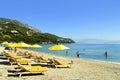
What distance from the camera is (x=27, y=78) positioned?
14.1 meters

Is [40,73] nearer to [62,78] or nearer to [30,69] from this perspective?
[30,69]

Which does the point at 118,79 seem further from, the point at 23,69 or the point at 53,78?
the point at 23,69

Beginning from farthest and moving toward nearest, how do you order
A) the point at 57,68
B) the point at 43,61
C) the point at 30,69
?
the point at 43,61, the point at 57,68, the point at 30,69

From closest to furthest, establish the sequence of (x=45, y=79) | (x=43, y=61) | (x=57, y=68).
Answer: (x=45, y=79)
(x=57, y=68)
(x=43, y=61)

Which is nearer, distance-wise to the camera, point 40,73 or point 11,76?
point 11,76

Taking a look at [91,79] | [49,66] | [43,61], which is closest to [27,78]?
[91,79]

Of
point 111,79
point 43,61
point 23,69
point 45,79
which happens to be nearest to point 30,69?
point 23,69

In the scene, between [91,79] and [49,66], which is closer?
[91,79]

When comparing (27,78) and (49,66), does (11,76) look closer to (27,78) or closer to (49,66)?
(27,78)

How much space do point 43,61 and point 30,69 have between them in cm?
766

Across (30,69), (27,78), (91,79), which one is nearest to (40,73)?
(30,69)

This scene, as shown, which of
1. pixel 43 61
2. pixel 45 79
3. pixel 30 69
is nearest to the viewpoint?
pixel 45 79

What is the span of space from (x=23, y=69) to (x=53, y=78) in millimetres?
2320

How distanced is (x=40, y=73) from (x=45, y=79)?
186 centimetres
